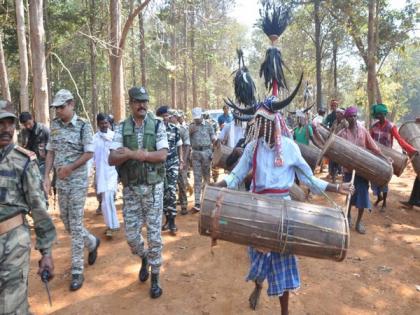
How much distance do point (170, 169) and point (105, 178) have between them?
94 centimetres

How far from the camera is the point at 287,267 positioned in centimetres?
308

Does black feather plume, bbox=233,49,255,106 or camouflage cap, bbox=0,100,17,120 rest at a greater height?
black feather plume, bbox=233,49,255,106

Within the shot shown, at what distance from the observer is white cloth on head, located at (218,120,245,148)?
6.21m

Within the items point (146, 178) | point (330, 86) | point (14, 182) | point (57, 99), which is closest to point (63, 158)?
point (57, 99)

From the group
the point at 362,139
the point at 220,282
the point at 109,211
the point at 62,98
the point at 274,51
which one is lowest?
the point at 220,282

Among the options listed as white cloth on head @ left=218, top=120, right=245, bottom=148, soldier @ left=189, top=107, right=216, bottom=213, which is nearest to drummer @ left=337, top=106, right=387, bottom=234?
white cloth on head @ left=218, top=120, right=245, bottom=148

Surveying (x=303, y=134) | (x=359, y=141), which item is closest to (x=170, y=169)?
(x=359, y=141)

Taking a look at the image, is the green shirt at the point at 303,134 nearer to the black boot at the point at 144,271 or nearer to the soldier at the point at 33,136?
the black boot at the point at 144,271

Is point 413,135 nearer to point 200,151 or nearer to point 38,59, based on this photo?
point 200,151

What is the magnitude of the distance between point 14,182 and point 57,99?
180cm

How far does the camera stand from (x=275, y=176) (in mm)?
3164

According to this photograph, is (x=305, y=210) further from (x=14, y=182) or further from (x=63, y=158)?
(x=63, y=158)

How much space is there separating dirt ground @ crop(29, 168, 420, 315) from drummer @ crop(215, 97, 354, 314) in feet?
1.68

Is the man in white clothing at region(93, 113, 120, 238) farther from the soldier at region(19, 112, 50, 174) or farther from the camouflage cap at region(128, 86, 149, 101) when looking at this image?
the camouflage cap at region(128, 86, 149, 101)
